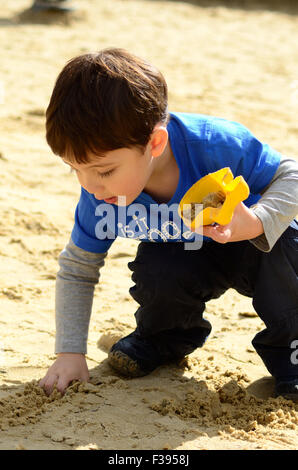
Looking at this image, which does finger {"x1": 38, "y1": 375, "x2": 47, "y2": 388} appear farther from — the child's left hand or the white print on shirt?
the child's left hand

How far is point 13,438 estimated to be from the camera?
66.2 inches

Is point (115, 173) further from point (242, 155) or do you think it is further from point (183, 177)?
point (242, 155)

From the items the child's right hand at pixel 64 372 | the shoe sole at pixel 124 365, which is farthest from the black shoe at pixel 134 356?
the child's right hand at pixel 64 372

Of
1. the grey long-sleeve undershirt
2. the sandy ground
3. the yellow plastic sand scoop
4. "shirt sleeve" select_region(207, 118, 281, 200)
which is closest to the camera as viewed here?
the yellow plastic sand scoop

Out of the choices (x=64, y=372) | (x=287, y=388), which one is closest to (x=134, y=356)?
(x=64, y=372)

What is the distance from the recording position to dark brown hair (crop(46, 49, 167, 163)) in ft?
5.44

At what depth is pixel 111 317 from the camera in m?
2.46

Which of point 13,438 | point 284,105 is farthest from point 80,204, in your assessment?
point 284,105

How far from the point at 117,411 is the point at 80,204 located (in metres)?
0.58

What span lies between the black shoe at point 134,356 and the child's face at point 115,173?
0.52 m

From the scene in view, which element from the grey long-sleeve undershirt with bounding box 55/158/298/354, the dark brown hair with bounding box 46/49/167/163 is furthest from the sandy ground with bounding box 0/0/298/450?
the dark brown hair with bounding box 46/49/167/163

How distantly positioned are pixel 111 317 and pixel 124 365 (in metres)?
0.39

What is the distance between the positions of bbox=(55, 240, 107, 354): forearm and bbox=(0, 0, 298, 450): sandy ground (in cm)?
14

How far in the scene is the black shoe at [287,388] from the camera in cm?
198
